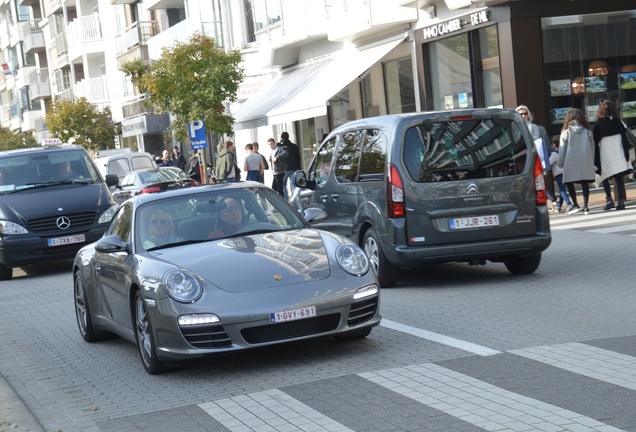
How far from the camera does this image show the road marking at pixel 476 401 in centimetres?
598

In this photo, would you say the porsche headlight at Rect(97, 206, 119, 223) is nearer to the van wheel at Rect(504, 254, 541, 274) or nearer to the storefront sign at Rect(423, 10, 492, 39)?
the van wheel at Rect(504, 254, 541, 274)

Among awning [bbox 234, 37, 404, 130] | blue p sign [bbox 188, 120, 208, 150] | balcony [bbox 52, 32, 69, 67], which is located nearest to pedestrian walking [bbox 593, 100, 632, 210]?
awning [bbox 234, 37, 404, 130]

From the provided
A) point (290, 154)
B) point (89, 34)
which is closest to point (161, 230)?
point (290, 154)

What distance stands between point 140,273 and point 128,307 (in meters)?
0.48

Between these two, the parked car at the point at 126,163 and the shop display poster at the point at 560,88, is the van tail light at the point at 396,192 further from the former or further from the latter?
the parked car at the point at 126,163

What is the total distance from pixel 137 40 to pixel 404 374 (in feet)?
158

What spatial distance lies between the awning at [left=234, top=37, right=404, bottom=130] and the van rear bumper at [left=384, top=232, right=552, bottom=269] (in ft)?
50.7

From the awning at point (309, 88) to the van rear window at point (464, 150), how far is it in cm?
Answer: 1517

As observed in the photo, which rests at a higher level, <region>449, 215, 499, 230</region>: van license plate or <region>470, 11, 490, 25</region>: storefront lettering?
<region>470, 11, 490, 25</region>: storefront lettering

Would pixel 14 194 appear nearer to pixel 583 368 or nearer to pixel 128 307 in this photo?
pixel 128 307

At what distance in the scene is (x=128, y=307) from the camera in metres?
9.01

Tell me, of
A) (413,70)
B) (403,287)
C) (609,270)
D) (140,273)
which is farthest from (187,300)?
(413,70)

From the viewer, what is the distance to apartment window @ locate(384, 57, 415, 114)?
2857cm

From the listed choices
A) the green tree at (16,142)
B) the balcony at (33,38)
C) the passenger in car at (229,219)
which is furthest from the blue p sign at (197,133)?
the balcony at (33,38)
